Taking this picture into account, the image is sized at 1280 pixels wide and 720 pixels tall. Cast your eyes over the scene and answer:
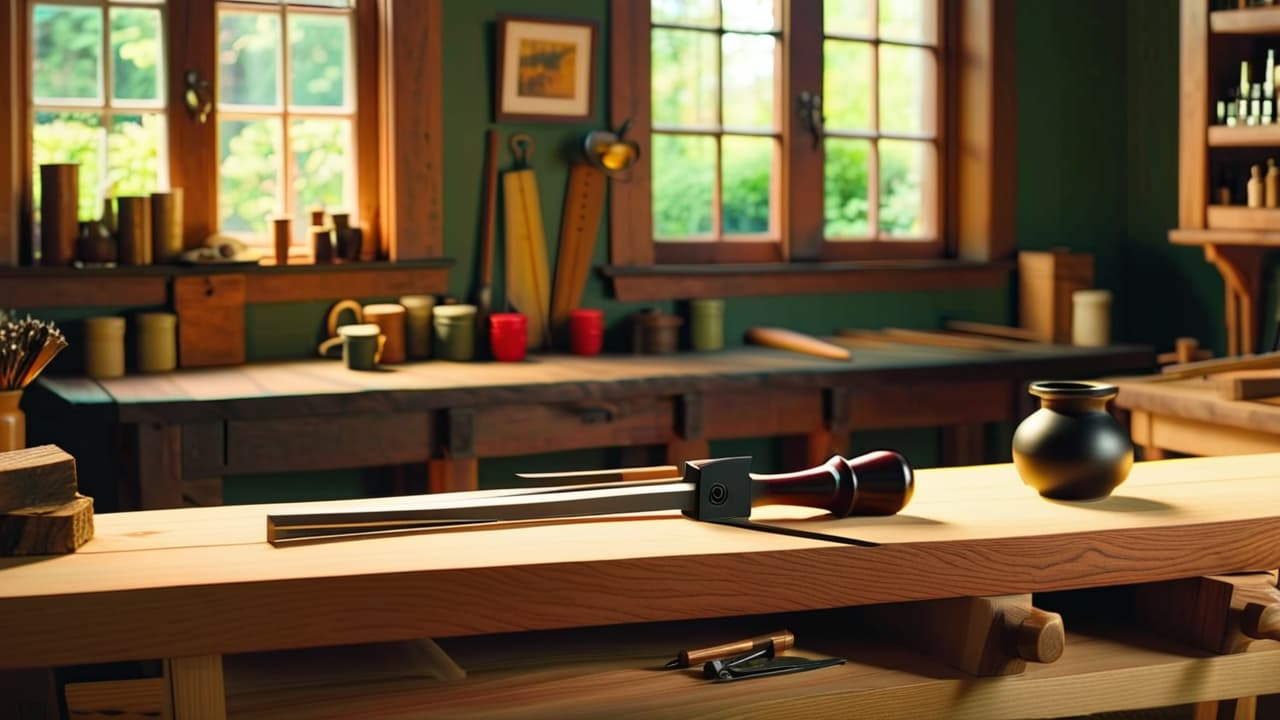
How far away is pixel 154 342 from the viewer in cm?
445

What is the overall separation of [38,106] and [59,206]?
33cm

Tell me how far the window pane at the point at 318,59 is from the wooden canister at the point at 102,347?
0.97 m

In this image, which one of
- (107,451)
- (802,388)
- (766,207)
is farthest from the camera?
(766,207)

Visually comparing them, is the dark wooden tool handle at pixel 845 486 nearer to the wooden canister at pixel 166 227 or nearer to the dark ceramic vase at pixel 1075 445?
the dark ceramic vase at pixel 1075 445

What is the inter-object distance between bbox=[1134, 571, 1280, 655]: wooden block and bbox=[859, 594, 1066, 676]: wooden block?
323mm

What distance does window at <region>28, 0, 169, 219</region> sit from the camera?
14.8 feet

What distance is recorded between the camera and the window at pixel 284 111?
475 centimetres

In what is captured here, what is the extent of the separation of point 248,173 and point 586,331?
3.93ft

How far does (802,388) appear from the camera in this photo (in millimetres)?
4680

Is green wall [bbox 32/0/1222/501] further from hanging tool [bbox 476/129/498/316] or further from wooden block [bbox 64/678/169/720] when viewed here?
wooden block [bbox 64/678/169/720]

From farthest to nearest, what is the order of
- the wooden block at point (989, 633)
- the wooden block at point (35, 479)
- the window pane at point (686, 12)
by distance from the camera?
the window pane at point (686, 12), the wooden block at point (989, 633), the wooden block at point (35, 479)

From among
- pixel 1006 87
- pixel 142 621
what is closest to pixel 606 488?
pixel 142 621

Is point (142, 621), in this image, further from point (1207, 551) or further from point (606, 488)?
point (1207, 551)

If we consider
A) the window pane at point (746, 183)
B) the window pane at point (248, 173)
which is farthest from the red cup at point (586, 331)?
the window pane at point (248, 173)
